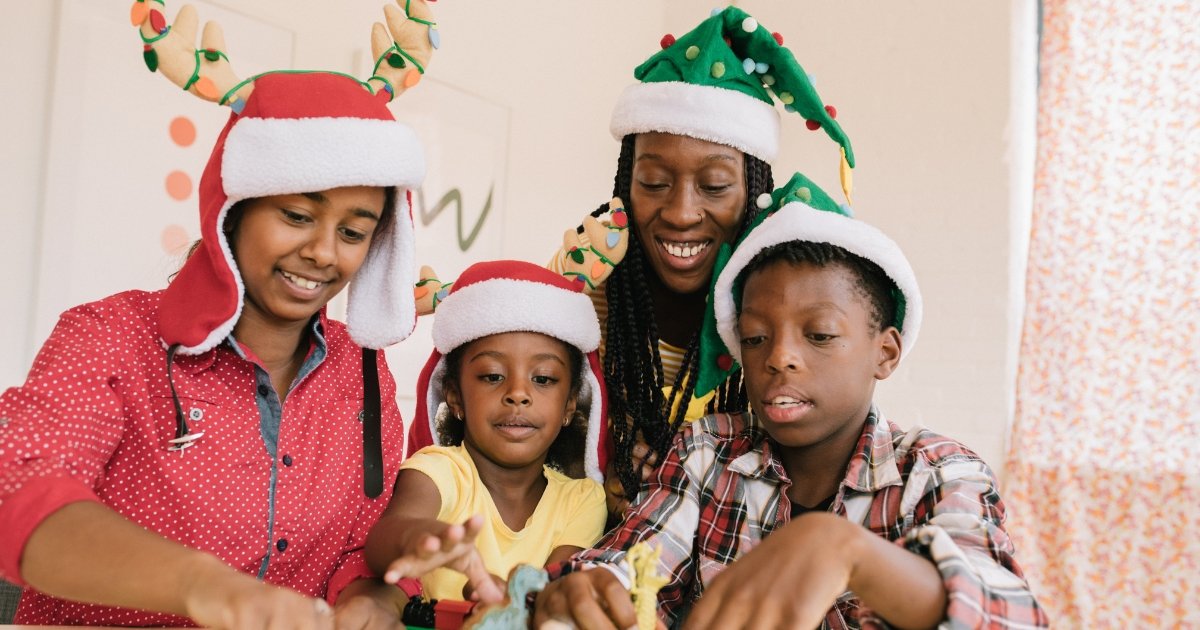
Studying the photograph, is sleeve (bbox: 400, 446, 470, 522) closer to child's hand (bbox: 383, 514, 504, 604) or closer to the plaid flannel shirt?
the plaid flannel shirt

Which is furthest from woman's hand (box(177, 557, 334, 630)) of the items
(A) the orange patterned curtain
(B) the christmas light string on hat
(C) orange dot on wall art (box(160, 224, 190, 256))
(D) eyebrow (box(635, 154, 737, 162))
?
(A) the orange patterned curtain

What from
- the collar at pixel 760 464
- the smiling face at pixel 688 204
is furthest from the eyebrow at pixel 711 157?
the collar at pixel 760 464

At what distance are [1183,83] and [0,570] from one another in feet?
11.5

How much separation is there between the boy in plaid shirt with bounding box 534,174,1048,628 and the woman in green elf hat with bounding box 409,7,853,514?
21cm

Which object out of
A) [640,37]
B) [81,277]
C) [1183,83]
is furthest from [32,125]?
[1183,83]

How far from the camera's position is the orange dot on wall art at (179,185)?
2.52 metres

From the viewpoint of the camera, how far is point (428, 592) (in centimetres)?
136

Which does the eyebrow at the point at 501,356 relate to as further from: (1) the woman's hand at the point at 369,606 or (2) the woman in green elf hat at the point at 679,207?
(1) the woman's hand at the point at 369,606

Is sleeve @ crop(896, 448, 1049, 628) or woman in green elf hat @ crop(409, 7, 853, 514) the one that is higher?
woman in green elf hat @ crop(409, 7, 853, 514)

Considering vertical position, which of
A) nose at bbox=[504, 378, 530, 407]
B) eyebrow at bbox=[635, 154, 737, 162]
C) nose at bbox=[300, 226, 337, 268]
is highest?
eyebrow at bbox=[635, 154, 737, 162]

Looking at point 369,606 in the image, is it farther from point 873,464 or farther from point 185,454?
point 873,464

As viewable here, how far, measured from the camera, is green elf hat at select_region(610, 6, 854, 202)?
5.40ft

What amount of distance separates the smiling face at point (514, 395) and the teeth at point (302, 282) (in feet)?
1.26

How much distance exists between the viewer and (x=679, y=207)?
163 centimetres
